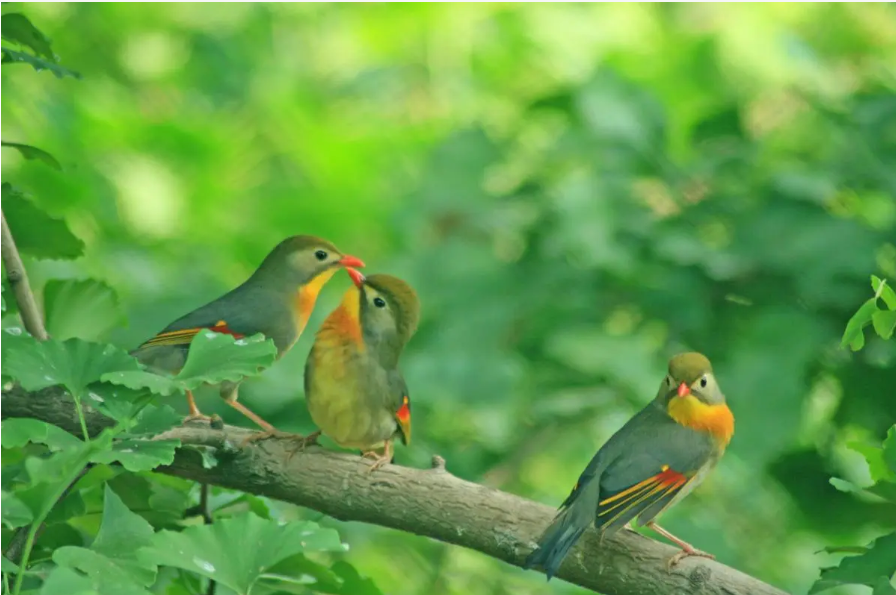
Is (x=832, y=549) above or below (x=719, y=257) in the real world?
above

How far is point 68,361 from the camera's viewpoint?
1991mm

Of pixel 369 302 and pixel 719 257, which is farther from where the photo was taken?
pixel 719 257

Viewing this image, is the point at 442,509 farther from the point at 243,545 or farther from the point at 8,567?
the point at 8,567

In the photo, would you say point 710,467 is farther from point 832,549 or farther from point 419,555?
point 419,555

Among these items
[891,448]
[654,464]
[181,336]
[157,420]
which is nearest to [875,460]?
[891,448]

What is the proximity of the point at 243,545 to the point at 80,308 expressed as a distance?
915mm

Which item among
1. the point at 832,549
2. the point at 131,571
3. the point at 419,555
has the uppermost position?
the point at 131,571

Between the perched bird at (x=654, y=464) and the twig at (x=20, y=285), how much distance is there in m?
1.14

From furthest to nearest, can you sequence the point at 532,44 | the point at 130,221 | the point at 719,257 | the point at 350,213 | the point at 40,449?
the point at 532,44 → the point at 130,221 → the point at 350,213 → the point at 719,257 → the point at 40,449

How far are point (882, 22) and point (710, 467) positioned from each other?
5.48 m

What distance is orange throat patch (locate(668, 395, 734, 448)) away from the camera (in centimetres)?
326

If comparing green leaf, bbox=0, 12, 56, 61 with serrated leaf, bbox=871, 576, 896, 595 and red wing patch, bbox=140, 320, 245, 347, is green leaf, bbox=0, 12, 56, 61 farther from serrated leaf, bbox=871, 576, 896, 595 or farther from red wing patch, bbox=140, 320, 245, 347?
serrated leaf, bbox=871, 576, 896, 595

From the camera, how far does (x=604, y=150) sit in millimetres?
4953

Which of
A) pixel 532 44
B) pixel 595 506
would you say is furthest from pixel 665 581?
pixel 532 44
